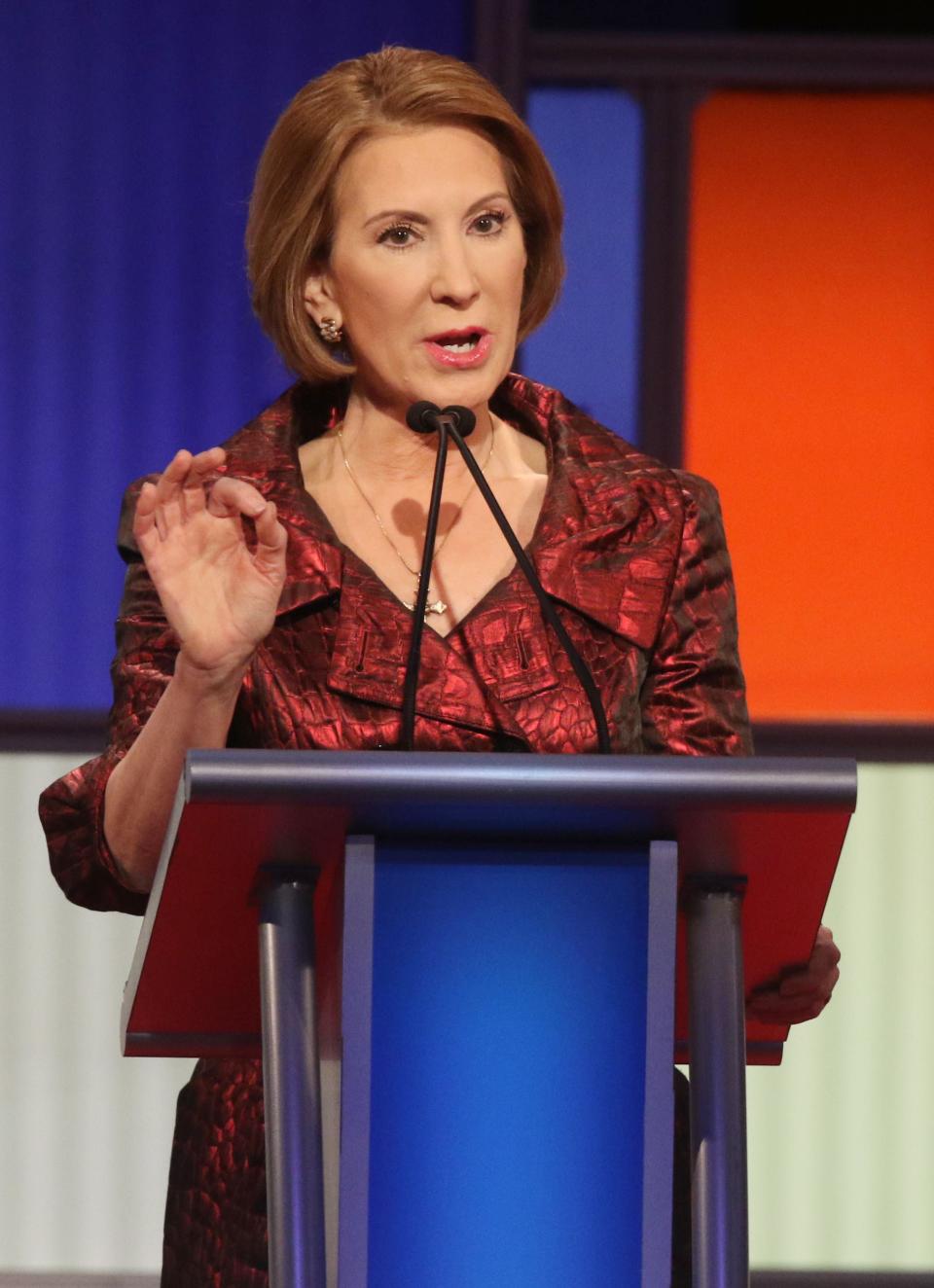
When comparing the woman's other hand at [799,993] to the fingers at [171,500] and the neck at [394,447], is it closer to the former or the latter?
the fingers at [171,500]

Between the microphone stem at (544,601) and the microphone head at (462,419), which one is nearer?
the microphone stem at (544,601)

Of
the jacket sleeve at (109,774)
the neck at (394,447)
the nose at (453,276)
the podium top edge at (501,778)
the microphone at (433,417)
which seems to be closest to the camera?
the podium top edge at (501,778)

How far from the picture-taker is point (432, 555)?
1572 millimetres

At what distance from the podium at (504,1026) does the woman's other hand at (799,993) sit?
17 cm

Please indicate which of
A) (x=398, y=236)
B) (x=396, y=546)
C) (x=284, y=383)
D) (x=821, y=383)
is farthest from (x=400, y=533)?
(x=821, y=383)

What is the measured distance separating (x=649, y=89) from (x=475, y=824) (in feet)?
7.75

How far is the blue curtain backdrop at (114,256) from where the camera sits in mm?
3318

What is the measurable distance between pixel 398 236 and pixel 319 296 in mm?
124

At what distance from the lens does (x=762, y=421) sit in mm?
3391

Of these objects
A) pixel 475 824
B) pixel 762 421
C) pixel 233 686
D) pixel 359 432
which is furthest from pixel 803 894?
pixel 762 421

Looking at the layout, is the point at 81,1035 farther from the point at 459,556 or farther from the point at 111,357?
the point at 459,556

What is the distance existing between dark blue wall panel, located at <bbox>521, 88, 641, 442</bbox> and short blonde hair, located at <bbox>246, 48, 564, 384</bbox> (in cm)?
127

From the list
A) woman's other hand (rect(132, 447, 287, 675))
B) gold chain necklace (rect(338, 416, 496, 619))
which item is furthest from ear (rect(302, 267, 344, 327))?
woman's other hand (rect(132, 447, 287, 675))

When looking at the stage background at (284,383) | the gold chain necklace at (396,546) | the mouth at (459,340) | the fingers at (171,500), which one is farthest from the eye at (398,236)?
the stage background at (284,383)
